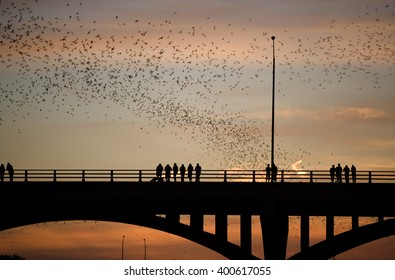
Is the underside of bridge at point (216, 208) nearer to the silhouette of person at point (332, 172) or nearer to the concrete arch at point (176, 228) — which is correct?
the concrete arch at point (176, 228)

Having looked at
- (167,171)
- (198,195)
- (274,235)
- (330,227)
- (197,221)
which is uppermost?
(167,171)

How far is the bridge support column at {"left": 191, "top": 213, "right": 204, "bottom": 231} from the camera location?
59.0m

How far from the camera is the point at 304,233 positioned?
193ft

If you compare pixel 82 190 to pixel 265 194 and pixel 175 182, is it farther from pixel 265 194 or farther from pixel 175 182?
pixel 265 194

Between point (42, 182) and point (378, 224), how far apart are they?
18.2 metres

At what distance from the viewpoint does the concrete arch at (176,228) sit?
58.3 metres

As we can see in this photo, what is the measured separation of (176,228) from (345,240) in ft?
30.0

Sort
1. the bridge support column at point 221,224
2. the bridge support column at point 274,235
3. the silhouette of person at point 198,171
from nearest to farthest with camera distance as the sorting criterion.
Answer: the bridge support column at point 274,235
the silhouette of person at point 198,171
the bridge support column at point 221,224

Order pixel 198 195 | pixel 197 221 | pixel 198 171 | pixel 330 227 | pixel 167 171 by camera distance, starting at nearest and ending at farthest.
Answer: pixel 198 195, pixel 198 171, pixel 167 171, pixel 197 221, pixel 330 227

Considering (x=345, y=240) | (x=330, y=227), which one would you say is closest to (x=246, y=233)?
(x=330, y=227)

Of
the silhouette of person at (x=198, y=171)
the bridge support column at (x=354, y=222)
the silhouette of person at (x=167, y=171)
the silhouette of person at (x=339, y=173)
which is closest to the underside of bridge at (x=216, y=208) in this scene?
the bridge support column at (x=354, y=222)

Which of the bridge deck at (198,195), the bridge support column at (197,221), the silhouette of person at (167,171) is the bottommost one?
the bridge support column at (197,221)

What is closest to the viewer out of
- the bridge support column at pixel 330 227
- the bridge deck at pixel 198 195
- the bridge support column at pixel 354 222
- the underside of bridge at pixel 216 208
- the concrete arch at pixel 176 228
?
the bridge deck at pixel 198 195

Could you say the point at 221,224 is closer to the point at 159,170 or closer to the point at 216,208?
the point at 216,208
